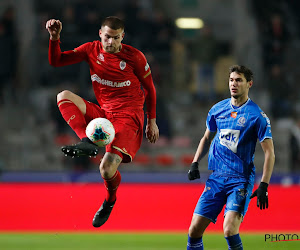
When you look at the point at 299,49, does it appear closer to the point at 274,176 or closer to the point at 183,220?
the point at 274,176

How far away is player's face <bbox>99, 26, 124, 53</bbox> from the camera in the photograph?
6523mm

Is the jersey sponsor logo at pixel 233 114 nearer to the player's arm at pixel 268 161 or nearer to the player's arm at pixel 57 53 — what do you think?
the player's arm at pixel 268 161

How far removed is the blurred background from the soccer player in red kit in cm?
688

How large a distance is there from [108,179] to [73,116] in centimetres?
77

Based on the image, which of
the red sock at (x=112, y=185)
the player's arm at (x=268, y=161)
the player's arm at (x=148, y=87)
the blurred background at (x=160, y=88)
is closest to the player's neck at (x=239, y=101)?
the player's arm at (x=268, y=161)

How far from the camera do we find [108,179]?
6.77 m

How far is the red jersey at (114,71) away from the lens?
6.76 metres

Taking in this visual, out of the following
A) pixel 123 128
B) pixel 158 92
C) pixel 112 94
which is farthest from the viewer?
pixel 158 92

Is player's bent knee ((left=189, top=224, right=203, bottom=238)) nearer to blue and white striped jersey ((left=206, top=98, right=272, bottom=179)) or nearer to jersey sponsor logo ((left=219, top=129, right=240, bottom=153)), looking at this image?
blue and white striped jersey ((left=206, top=98, right=272, bottom=179))

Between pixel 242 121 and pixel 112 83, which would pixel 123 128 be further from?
pixel 242 121

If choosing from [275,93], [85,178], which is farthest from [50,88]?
[275,93]

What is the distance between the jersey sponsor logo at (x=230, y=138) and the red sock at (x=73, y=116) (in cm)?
141

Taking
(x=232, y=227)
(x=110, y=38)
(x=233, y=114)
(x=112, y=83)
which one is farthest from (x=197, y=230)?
(x=110, y=38)

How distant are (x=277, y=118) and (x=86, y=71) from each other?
4468 millimetres
